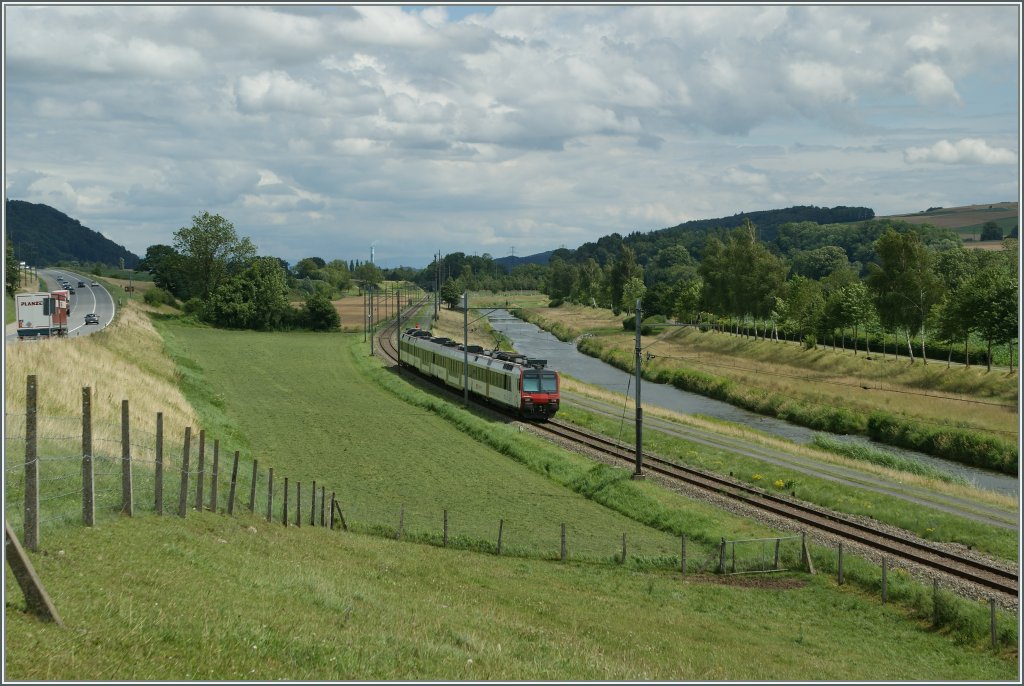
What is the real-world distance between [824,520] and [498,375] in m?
24.7

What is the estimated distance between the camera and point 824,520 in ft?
103

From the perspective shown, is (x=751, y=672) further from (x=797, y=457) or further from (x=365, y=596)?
(x=797, y=457)

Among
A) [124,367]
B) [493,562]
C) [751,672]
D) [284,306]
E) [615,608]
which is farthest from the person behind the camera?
[284,306]

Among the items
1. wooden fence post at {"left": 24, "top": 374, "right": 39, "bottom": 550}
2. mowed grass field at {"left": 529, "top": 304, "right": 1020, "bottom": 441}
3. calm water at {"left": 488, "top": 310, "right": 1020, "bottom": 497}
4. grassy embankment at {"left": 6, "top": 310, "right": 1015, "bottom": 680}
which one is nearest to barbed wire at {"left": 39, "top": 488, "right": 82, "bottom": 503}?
grassy embankment at {"left": 6, "top": 310, "right": 1015, "bottom": 680}

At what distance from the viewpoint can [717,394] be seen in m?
73.9

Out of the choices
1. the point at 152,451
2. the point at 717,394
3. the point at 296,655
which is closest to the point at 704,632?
the point at 296,655

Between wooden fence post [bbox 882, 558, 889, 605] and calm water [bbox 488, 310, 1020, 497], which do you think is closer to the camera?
wooden fence post [bbox 882, 558, 889, 605]

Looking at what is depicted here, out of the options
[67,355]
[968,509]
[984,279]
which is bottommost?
[968,509]

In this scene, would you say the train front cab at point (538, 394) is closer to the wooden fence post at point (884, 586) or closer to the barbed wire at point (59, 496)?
the wooden fence post at point (884, 586)

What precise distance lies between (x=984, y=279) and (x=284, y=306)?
78.9 meters

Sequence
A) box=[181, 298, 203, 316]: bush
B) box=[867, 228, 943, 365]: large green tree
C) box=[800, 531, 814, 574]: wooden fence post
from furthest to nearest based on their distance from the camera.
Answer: box=[181, 298, 203, 316]: bush
box=[867, 228, 943, 365]: large green tree
box=[800, 531, 814, 574]: wooden fence post

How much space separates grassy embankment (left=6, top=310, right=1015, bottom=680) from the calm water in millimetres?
20921

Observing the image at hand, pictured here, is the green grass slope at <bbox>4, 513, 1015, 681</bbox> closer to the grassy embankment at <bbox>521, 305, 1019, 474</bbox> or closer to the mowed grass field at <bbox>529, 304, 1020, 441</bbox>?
the grassy embankment at <bbox>521, 305, 1019, 474</bbox>

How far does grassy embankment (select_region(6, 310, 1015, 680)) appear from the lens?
36.9ft
